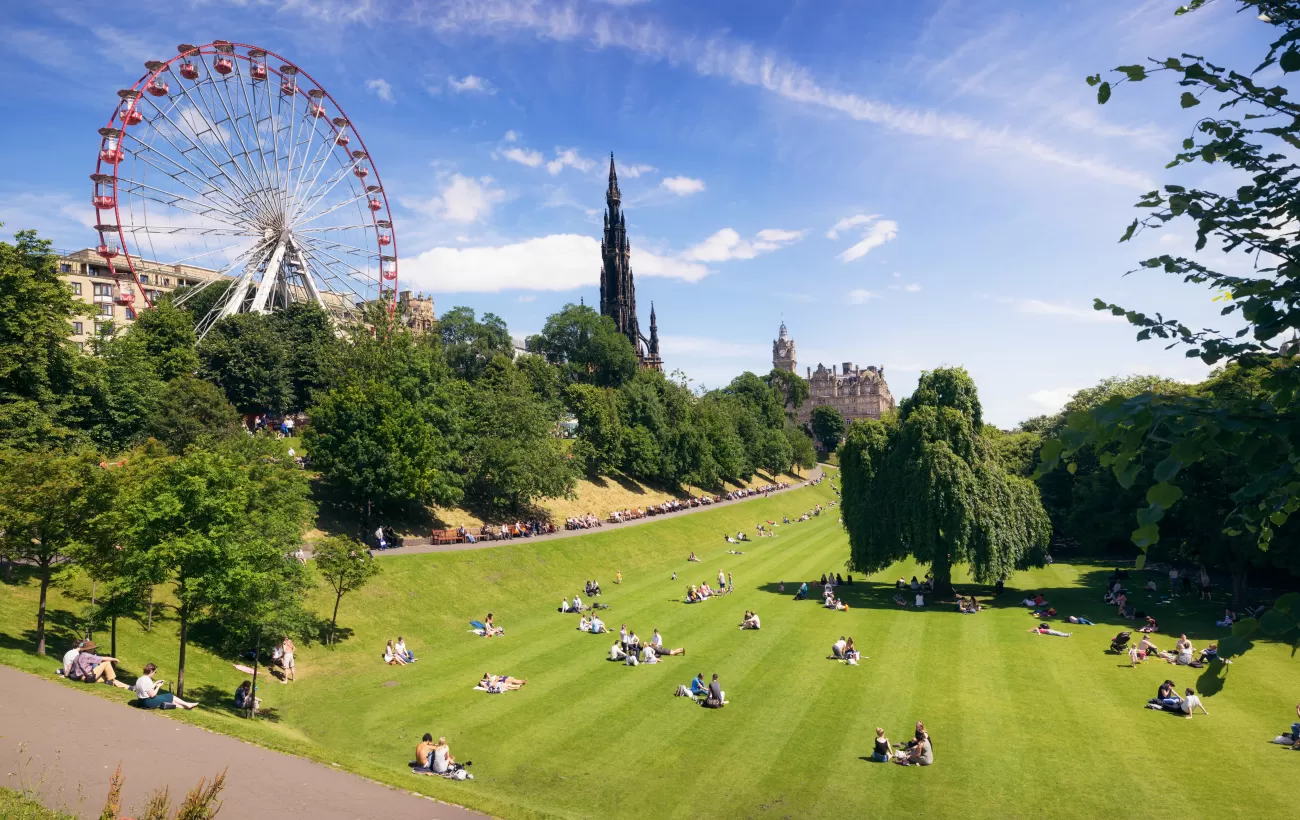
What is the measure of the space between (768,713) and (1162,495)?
62.2 ft

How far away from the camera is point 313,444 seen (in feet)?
140

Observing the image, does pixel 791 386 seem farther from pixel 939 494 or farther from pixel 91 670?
pixel 91 670

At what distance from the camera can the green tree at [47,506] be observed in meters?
18.8

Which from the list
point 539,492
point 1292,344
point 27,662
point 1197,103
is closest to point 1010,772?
point 1292,344

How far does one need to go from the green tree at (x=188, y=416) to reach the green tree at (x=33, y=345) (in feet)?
20.3

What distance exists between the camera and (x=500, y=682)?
2370cm

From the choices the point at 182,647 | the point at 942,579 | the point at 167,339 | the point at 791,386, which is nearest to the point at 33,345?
the point at 182,647

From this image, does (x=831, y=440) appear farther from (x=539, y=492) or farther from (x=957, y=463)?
(x=957, y=463)

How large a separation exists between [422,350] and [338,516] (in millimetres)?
12838

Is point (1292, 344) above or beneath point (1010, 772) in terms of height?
above

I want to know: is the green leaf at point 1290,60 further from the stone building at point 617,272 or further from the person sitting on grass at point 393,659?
the stone building at point 617,272

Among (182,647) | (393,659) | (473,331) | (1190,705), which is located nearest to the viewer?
(182,647)

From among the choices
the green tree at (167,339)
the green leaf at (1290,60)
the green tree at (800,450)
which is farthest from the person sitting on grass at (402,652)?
the green tree at (800,450)

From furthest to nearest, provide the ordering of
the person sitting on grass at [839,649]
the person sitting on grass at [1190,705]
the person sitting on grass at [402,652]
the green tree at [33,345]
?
the green tree at [33,345] → the person sitting on grass at [402,652] → the person sitting on grass at [839,649] → the person sitting on grass at [1190,705]
